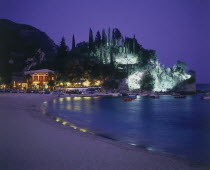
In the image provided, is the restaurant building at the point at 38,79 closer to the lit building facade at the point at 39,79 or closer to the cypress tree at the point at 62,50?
the lit building facade at the point at 39,79

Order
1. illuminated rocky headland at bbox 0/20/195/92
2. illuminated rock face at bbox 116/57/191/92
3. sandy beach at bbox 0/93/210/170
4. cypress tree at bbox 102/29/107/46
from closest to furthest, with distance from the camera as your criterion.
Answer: sandy beach at bbox 0/93/210/170 < illuminated rocky headland at bbox 0/20/195/92 < illuminated rock face at bbox 116/57/191/92 < cypress tree at bbox 102/29/107/46

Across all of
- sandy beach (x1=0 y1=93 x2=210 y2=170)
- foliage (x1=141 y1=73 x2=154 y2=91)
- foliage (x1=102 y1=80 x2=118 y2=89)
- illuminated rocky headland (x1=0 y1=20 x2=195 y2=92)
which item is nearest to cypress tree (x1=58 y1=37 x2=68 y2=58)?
illuminated rocky headland (x1=0 y1=20 x2=195 y2=92)

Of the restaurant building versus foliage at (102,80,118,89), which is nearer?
foliage at (102,80,118,89)

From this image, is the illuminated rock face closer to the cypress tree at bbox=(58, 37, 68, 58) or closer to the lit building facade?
the lit building facade

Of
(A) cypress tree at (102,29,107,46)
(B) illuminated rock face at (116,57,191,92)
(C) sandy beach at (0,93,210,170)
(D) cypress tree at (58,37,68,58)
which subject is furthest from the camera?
(D) cypress tree at (58,37,68,58)

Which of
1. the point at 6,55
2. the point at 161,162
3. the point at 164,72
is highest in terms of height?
the point at 6,55

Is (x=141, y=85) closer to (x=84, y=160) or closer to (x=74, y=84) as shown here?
(x=74, y=84)

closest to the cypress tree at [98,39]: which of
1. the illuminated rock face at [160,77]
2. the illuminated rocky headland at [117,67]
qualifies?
the illuminated rocky headland at [117,67]

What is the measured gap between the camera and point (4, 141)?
33.7ft

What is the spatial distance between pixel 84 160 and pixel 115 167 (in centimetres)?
117

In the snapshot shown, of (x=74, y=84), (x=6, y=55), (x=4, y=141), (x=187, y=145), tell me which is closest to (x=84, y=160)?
(x=4, y=141)

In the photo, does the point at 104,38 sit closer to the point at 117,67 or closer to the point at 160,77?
the point at 117,67

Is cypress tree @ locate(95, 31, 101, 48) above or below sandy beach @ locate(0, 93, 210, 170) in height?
above

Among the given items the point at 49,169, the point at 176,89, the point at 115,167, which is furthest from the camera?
the point at 176,89
